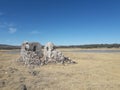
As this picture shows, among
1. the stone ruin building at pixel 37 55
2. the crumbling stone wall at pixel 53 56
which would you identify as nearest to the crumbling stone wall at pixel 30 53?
the stone ruin building at pixel 37 55

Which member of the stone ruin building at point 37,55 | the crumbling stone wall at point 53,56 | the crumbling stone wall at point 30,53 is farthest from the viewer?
the crumbling stone wall at point 53,56

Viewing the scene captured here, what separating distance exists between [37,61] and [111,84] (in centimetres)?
1420

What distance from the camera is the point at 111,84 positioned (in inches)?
491

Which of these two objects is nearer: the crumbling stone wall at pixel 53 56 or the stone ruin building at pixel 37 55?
the stone ruin building at pixel 37 55

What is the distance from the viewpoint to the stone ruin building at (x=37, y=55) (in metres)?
25.6

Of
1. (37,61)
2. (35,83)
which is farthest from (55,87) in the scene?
(37,61)

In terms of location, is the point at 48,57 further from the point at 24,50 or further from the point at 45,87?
the point at 45,87

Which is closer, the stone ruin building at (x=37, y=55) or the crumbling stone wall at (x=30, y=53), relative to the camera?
the crumbling stone wall at (x=30, y=53)

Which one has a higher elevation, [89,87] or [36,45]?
[36,45]

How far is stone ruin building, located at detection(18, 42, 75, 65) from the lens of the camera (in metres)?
25.6

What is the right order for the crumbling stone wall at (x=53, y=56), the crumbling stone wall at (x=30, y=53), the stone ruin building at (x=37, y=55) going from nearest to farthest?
the crumbling stone wall at (x=30, y=53) → the stone ruin building at (x=37, y=55) → the crumbling stone wall at (x=53, y=56)

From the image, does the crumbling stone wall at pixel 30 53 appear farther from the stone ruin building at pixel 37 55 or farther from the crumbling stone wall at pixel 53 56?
the crumbling stone wall at pixel 53 56

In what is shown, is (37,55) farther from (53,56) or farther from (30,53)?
(53,56)

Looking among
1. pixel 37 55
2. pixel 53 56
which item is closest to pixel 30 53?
pixel 37 55
